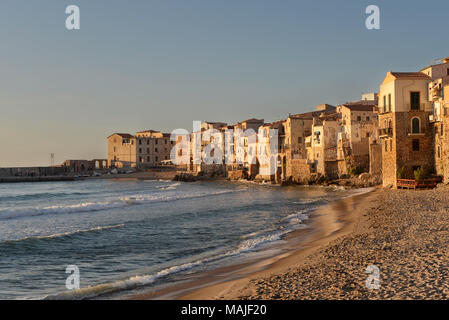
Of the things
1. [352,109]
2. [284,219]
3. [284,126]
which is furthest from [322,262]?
[284,126]

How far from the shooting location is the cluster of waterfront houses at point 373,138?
35062 millimetres

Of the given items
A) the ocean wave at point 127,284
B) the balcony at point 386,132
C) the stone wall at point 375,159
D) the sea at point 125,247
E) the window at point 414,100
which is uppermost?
the window at point 414,100

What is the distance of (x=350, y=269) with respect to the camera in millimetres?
10461

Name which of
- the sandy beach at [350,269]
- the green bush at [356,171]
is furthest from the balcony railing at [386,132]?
the sandy beach at [350,269]

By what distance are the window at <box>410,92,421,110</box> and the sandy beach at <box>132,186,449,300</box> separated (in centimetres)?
1914

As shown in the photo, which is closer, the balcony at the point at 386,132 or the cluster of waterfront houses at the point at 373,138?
the cluster of waterfront houses at the point at 373,138

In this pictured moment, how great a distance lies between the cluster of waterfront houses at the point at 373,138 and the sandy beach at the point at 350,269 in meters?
17.8

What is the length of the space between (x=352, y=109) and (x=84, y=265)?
47290mm

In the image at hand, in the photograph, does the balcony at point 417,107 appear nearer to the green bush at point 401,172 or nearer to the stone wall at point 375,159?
the green bush at point 401,172

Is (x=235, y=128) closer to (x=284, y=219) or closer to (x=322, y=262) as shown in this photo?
(x=284, y=219)

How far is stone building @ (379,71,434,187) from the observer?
35.2 meters

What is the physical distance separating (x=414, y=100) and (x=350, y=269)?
29.5m

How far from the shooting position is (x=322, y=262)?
11.8 metres
